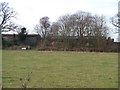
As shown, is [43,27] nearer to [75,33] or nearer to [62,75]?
[75,33]

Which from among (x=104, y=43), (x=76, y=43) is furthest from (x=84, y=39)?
(x=104, y=43)

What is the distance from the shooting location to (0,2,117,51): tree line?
67938 millimetres

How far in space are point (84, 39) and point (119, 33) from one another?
8.49m

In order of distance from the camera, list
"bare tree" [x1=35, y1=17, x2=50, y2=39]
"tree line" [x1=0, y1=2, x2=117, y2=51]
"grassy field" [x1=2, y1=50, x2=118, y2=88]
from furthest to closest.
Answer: "bare tree" [x1=35, y1=17, x2=50, y2=39], "tree line" [x1=0, y1=2, x2=117, y2=51], "grassy field" [x1=2, y1=50, x2=118, y2=88]

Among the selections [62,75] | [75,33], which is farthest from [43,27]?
[62,75]

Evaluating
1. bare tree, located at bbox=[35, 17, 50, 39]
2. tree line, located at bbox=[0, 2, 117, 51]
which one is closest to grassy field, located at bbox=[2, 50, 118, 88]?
tree line, located at bbox=[0, 2, 117, 51]

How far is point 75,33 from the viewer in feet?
243

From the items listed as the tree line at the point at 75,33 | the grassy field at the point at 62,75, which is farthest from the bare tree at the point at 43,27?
the grassy field at the point at 62,75

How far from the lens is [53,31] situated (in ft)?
Answer: 249

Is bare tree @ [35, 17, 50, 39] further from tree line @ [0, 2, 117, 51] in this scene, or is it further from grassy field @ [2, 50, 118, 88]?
grassy field @ [2, 50, 118, 88]

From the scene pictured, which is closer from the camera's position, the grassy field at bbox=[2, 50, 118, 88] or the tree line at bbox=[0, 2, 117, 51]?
the grassy field at bbox=[2, 50, 118, 88]

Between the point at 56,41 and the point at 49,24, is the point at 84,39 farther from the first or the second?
the point at 49,24

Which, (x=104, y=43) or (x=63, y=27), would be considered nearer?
(x=104, y=43)

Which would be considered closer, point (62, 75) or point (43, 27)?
point (62, 75)
